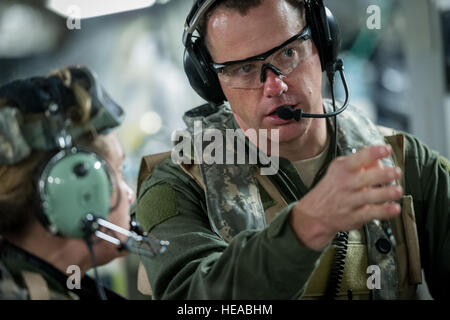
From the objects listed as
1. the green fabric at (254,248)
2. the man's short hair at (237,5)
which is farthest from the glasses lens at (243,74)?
the green fabric at (254,248)

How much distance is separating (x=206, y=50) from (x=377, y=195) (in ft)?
2.47

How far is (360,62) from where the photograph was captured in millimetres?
4531

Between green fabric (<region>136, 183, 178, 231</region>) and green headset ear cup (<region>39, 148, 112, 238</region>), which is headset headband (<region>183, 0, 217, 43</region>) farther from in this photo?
green headset ear cup (<region>39, 148, 112, 238</region>)

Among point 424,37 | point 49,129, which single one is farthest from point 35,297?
point 424,37

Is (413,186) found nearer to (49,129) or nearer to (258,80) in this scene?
(258,80)

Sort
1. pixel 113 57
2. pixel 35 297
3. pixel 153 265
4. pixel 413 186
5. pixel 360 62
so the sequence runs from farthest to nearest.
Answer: pixel 360 62, pixel 113 57, pixel 413 186, pixel 153 265, pixel 35 297

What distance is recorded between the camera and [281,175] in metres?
1.46

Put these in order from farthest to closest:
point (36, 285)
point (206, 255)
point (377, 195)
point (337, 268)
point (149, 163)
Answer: point (149, 163) < point (337, 268) < point (206, 255) < point (36, 285) < point (377, 195)

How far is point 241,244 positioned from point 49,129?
1.31 ft

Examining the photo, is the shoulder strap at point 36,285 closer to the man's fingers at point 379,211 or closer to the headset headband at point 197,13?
the man's fingers at point 379,211

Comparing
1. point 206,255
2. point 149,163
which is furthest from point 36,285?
point 149,163

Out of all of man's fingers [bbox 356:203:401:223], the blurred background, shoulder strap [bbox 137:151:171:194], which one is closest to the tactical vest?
shoulder strap [bbox 137:151:171:194]

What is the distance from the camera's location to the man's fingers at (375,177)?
0.83m

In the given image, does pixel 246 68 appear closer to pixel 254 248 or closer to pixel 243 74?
pixel 243 74
